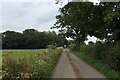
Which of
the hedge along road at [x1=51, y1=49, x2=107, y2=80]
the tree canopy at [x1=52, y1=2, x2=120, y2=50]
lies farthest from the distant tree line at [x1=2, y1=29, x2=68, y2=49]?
the hedge along road at [x1=51, y1=49, x2=107, y2=80]

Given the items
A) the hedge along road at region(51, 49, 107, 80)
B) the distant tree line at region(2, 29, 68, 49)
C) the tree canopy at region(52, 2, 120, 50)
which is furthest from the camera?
the distant tree line at region(2, 29, 68, 49)

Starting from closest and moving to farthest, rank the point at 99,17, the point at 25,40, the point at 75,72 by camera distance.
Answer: the point at 75,72 → the point at 99,17 → the point at 25,40

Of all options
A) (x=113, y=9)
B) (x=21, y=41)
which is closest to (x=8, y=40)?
(x=21, y=41)

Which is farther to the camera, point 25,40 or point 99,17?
point 25,40

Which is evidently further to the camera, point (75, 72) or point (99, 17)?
point (99, 17)

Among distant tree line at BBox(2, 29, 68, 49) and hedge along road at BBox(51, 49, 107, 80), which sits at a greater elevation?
distant tree line at BBox(2, 29, 68, 49)

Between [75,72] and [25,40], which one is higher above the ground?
[25,40]

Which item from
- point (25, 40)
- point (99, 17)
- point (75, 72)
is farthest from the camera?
point (25, 40)

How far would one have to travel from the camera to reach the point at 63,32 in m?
74.1

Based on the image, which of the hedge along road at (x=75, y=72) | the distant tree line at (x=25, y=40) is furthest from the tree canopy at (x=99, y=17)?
the distant tree line at (x=25, y=40)

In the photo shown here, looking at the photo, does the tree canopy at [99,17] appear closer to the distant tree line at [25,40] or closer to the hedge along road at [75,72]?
the hedge along road at [75,72]

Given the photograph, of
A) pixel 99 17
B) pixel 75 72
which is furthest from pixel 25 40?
pixel 75 72

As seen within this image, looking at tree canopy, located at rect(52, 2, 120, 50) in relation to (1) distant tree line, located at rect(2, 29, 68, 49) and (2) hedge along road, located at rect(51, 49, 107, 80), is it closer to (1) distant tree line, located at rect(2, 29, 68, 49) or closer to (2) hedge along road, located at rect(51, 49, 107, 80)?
(2) hedge along road, located at rect(51, 49, 107, 80)

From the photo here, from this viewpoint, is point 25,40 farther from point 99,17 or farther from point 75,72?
point 75,72
